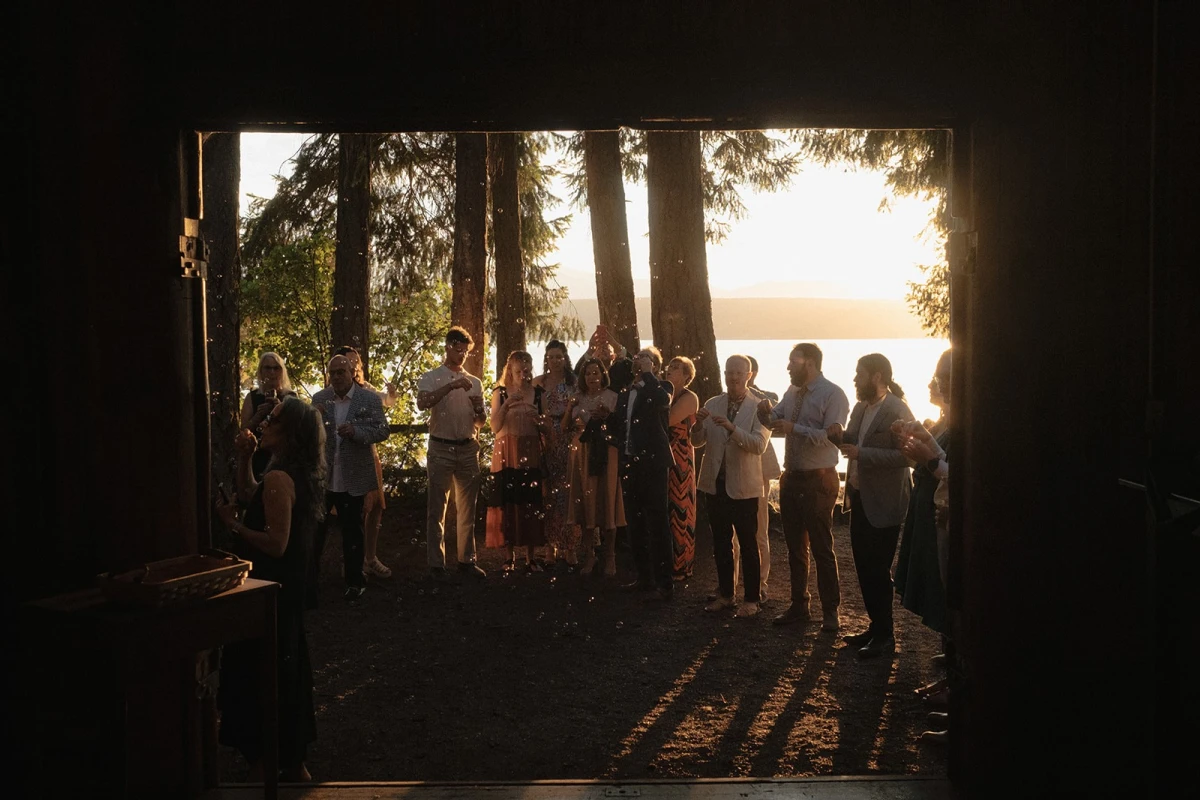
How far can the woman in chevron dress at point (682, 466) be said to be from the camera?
8.62 m

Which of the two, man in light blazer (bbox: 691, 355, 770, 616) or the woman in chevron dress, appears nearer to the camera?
man in light blazer (bbox: 691, 355, 770, 616)

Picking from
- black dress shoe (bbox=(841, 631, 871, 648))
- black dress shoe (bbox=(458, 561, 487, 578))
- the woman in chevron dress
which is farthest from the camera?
black dress shoe (bbox=(458, 561, 487, 578))

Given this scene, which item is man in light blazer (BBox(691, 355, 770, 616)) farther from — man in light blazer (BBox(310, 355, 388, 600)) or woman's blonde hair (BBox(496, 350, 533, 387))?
man in light blazer (BBox(310, 355, 388, 600))

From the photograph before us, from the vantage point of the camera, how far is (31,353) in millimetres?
3885

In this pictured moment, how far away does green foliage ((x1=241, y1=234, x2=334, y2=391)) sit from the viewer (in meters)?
16.7

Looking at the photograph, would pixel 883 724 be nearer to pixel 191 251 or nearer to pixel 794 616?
pixel 794 616

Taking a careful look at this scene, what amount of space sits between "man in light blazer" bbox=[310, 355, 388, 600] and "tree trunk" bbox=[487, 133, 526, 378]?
573cm

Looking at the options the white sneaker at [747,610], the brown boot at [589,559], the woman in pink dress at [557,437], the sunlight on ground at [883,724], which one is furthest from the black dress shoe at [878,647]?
the woman in pink dress at [557,437]

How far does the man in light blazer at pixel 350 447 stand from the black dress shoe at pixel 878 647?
12.6 feet

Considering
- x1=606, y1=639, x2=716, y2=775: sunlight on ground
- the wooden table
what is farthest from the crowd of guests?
x1=606, y1=639, x2=716, y2=775: sunlight on ground

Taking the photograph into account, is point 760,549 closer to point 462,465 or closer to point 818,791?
point 462,465

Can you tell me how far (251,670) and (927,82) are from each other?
11.7ft

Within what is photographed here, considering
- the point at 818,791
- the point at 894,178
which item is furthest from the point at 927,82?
the point at 894,178

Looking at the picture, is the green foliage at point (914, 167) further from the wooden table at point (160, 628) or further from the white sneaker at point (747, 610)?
the wooden table at point (160, 628)
